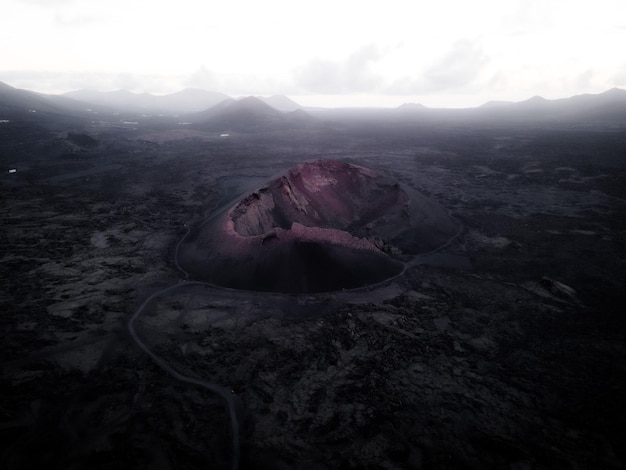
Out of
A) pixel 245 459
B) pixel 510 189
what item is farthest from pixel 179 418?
pixel 510 189

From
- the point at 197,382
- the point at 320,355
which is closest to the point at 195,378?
the point at 197,382

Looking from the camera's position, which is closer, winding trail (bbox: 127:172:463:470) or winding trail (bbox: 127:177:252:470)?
winding trail (bbox: 127:177:252:470)

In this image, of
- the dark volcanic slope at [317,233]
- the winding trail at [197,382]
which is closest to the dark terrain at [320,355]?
the winding trail at [197,382]

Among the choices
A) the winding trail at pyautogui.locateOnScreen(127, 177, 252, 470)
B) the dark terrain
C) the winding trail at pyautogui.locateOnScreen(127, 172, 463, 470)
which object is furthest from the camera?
the winding trail at pyautogui.locateOnScreen(127, 172, 463, 470)

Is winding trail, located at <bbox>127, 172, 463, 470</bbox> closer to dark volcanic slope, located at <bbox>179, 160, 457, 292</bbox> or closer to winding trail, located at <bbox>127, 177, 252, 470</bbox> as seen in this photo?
winding trail, located at <bbox>127, 177, 252, 470</bbox>

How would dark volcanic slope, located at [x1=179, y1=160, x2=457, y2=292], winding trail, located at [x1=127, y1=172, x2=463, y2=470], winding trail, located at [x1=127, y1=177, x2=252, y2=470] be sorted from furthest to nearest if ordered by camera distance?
1. dark volcanic slope, located at [x1=179, y1=160, x2=457, y2=292]
2. winding trail, located at [x1=127, y1=172, x2=463, y2=470]
3. winding trail, located at [x1=127, y1=177, x2=252, y2=470]

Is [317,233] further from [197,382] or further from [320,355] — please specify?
[197,382]

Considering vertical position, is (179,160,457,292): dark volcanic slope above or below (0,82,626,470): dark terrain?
above

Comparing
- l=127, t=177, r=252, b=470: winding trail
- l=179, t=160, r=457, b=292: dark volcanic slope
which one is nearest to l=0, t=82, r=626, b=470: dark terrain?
l=127, t=177, r=252, b=470: winding trail
